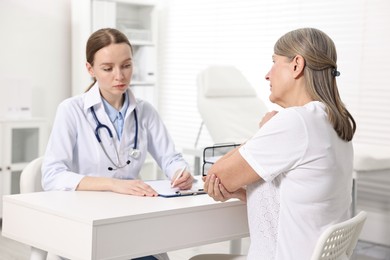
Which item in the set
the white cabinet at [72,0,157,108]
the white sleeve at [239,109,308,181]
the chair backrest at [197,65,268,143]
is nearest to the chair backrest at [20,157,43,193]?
the white sleeve at [239,109,308,181]

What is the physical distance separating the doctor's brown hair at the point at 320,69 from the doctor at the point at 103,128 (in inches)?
24.5

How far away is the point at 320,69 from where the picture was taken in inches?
67.1

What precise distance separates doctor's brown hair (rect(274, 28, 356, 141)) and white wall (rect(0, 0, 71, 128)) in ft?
11.1

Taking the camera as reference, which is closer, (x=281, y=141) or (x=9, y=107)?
(x=281, y=141)

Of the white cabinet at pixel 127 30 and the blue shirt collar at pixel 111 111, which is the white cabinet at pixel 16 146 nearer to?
the white cabinet at pixel 127 30

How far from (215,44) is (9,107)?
1.68 meters

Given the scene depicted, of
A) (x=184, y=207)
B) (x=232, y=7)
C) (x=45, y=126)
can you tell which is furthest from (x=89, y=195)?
(x=232, y=7)

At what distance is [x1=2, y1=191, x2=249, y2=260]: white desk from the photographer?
1.65m

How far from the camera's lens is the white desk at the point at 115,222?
1.65 metres

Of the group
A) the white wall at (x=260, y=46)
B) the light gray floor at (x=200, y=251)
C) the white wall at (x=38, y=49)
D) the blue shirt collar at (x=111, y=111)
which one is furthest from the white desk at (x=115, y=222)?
the white wall at (x=38, y=49)

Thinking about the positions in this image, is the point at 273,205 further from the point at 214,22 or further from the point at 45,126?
the point at 214,22

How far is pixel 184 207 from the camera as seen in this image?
5.96ft

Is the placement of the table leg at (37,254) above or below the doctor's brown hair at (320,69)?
below

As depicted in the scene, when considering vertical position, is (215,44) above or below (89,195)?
above
